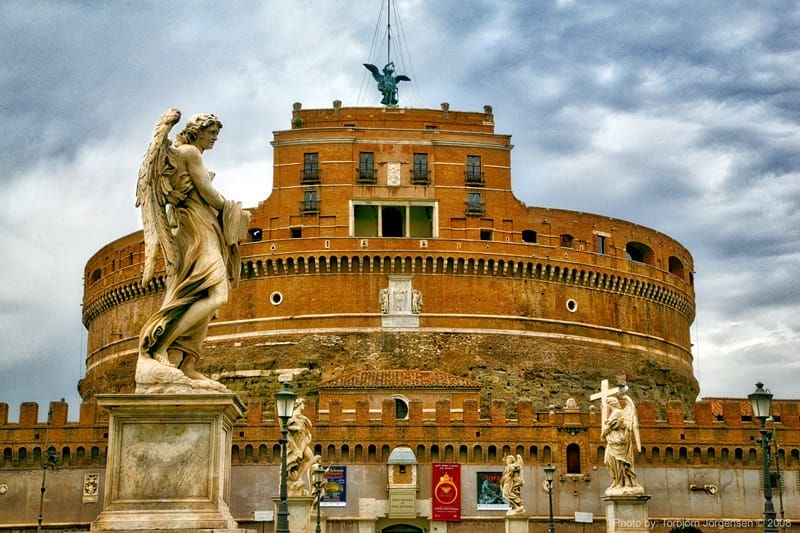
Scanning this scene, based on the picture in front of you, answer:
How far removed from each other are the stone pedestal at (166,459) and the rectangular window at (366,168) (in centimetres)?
5276

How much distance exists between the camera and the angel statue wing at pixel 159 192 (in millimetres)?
7672

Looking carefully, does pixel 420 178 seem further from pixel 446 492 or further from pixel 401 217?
pixel 446 492

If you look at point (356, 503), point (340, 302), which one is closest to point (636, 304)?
point (340, 302)

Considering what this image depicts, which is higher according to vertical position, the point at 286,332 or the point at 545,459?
the point at 286,332

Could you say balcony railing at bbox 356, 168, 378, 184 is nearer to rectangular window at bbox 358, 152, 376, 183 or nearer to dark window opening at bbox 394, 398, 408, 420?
rectangular window at bbox 358, 152, 376, 183

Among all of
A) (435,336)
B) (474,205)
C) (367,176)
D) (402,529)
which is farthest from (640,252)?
(402,529)

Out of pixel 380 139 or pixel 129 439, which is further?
pixel 380 139

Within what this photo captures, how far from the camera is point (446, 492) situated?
4731 cm

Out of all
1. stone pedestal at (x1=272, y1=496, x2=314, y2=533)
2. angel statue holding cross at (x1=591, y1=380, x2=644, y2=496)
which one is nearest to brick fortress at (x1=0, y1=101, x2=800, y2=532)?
angel statue holding cross at (x1=591, y1=380, x2=644, y2=496)

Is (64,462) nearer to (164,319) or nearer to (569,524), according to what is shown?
(569,524)

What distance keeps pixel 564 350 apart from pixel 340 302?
11636 mm

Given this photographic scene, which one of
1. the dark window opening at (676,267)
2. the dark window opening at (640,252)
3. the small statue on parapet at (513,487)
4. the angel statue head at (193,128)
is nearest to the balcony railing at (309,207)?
the dark window opening at (640,252)

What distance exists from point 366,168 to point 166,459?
5335cm

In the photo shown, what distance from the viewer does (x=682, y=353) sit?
66188 mm
